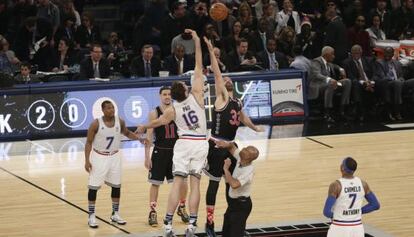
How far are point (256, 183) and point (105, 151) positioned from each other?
372 cm

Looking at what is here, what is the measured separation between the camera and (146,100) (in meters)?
22.2

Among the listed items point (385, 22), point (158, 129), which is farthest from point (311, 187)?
point (385, 22)

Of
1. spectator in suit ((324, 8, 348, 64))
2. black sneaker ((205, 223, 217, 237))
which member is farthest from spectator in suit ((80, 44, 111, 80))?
black sneaker ((205, 223, 217, 237))

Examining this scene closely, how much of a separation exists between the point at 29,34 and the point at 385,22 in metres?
9.12

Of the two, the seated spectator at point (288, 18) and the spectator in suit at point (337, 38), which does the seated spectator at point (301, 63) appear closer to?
the spectator in suit at point (337, 38)

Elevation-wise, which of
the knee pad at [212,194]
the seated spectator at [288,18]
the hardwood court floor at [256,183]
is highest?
the seated spectator at [288,18]

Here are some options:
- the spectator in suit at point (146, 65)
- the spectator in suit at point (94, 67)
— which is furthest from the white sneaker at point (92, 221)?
the spectator in suit at point (146, 65)

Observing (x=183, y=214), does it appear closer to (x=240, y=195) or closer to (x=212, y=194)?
(x=212, y=194)

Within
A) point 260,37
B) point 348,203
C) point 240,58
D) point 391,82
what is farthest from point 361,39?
point 348,203

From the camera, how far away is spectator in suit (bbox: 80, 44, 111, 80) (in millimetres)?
22609

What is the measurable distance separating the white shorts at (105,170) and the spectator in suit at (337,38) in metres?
10.7

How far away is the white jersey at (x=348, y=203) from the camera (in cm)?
1218

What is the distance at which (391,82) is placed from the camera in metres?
23.6

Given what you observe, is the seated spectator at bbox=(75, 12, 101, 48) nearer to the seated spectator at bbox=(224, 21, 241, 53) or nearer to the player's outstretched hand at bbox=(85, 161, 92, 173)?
the seated spectator at bbox=(224, 21, 241, 53)
